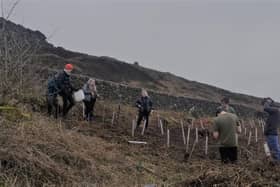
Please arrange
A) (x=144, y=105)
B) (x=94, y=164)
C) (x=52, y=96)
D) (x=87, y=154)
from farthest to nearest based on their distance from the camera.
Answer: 1. (x=144, y=105)
2. (x=52, y=96)
3. (x=87, y=154)
4. (x=94, y=164)

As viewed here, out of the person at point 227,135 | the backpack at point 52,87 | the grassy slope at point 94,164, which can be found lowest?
the grassy slope at point 94,164

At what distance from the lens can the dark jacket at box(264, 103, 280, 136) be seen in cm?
1006

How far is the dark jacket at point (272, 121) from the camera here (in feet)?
33.0

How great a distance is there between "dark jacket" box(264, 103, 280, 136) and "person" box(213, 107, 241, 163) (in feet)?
5.24

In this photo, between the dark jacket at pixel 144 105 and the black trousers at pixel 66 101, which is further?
the dark jacket at pixel 144 105

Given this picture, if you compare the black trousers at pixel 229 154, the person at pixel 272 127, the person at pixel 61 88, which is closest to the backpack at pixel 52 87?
the person at pixel 61 88

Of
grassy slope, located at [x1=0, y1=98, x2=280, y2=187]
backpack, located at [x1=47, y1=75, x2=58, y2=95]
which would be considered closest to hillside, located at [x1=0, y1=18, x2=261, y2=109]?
backpack, located at [x1=47, y1=75, x2=58, y2=95]

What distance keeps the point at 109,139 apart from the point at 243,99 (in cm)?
3128

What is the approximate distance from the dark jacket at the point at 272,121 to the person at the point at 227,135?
1.60m

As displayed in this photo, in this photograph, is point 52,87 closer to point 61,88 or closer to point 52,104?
point 61,88

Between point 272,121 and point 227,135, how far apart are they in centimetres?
192

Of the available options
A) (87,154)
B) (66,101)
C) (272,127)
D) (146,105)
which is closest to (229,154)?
(272,127)

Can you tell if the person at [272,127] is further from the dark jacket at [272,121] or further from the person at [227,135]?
the person at [227,135]

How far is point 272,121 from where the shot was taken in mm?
10094
